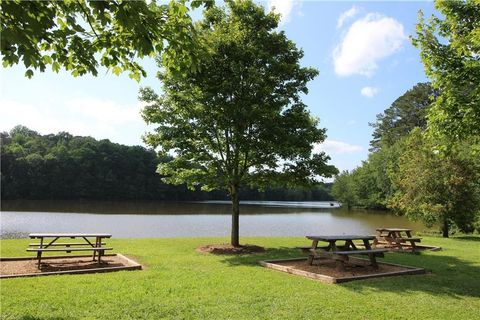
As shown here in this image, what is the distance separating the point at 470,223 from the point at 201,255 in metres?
19.3

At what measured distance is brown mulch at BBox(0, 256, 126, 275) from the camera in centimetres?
952

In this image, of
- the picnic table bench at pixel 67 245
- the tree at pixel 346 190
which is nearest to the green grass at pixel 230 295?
the picnic table bench at pixel 67 245

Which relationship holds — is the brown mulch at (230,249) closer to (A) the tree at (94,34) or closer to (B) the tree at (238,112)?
(B) the tree at (238,112)

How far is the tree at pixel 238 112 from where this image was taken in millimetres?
14352

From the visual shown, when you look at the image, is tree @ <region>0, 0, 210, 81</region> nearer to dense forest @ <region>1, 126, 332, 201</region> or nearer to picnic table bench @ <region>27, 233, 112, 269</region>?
picnic table bench @ <region>27, 233, 112, 269</region>

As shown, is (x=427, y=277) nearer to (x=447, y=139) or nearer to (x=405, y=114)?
(x=447, y=139)

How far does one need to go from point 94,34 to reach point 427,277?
9.10m

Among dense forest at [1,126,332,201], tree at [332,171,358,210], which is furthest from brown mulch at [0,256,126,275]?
tree at [332,171,358,210]

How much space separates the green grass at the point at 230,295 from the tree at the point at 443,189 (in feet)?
43.6

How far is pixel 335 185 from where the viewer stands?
83250 millimetres

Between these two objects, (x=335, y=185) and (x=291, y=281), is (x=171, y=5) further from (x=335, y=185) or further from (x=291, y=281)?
(x=335, y=185)

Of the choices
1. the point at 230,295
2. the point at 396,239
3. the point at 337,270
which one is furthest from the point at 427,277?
the point at 396,239

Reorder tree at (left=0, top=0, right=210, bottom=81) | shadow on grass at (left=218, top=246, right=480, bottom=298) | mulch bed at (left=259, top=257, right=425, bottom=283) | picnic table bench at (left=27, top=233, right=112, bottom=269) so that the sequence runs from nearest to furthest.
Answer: tree at (left=0, top=0, right=210, bottom=81)
shadow on grass at (left=218, top=246, right=480, bottom=298)
mulch bed at (left=259, top=257, right=425, bottom=283)
picnic table bench at (left=27, top=233, right=112, bottom=269)

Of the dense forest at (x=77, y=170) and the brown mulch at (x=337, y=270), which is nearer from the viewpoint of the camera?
the brown mulch at (x=337, y=270)
